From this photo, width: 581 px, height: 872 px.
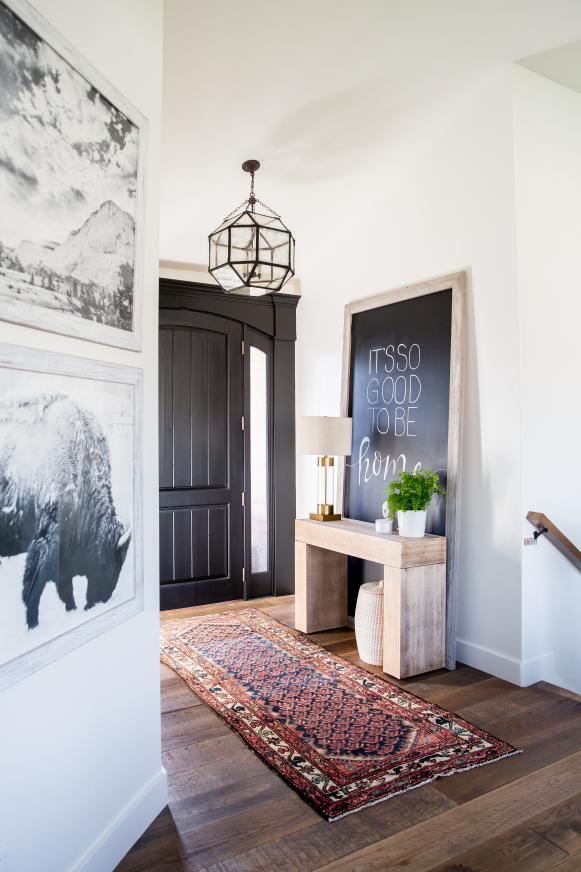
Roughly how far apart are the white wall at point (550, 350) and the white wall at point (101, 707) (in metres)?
2.04

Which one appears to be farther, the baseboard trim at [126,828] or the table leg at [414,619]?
the table leg at [414,619]

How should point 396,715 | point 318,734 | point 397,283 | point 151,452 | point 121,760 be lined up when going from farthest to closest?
point 397,283
point 396,715
point 318,734
point 151,452
point 121,760

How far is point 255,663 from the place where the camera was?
11.5ft

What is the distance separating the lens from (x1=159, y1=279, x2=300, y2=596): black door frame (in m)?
5.08

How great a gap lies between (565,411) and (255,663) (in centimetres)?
225

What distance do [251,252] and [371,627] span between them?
2.23m

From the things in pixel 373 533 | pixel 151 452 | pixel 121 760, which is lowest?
pixel 121 760

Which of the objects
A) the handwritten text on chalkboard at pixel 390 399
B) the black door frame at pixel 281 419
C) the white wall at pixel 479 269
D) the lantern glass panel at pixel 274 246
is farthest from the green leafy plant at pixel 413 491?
the black door frame at pixel 281 419

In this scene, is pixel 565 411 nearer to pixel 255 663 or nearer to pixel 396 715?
pixel 396 715

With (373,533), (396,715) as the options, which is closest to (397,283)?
→ (373,533)

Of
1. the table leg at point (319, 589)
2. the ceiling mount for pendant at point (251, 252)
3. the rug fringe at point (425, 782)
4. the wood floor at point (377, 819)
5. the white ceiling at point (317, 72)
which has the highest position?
the white ceiling at point (317, 72)

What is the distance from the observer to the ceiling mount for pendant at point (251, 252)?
345 cm

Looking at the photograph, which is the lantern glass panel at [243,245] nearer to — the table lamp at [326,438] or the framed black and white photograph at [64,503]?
the table lamp at [326,438]

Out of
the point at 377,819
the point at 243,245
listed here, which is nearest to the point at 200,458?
the point at 243,245
